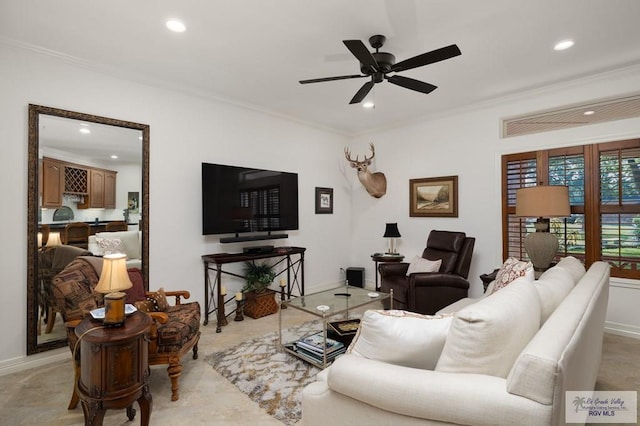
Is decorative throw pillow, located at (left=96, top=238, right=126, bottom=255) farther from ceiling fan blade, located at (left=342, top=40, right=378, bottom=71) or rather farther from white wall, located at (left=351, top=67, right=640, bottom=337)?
white wall, located at (left=351, top=67, right=640, bottom=337)

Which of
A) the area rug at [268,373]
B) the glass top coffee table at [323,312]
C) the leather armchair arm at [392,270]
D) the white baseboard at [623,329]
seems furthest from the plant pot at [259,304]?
the white baseboard at [623,329]

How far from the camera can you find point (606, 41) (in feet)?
9.01

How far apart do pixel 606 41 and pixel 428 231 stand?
9.23 ft

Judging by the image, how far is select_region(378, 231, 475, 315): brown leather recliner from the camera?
3492 millimetres

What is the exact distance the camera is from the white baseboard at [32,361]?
2.60 meters

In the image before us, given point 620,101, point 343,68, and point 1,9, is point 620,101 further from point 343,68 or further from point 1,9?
point 1,9

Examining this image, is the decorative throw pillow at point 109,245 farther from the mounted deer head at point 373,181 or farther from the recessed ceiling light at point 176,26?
the mounted deer head at point 373,181

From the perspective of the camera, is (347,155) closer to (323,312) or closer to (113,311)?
(323,312)

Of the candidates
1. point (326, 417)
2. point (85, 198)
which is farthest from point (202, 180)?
point (326, 417)

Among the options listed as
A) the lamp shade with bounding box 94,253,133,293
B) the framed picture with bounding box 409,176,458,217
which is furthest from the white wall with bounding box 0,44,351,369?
the lamp shade with bounding box 94,253,133,293

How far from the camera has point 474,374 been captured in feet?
3.69

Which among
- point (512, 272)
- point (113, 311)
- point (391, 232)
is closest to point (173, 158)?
point (113, 311)

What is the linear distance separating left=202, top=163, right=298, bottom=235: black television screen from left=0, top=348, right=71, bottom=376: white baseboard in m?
1.64

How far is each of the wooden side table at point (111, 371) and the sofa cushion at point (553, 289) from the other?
84.4 inches
